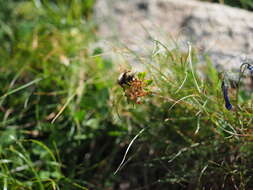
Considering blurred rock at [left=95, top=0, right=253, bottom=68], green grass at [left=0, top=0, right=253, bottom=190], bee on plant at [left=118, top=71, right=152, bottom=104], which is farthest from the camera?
blurred rock at [left=95, top=0, right=253, bottom=68]

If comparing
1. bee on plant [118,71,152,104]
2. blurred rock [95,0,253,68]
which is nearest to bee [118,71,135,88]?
bee on plant [118,71,152,104]

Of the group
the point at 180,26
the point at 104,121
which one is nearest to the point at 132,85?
the point at 104,121

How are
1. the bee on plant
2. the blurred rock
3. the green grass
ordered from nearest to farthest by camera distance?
the bee on plant → the green grass → the blurred rock

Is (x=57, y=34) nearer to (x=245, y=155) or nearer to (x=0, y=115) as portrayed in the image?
(x=0, y=115)

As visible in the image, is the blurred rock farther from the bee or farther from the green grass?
the bee

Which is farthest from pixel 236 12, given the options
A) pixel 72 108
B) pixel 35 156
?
pixel 35 156

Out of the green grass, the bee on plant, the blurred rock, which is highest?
the bee on plant
